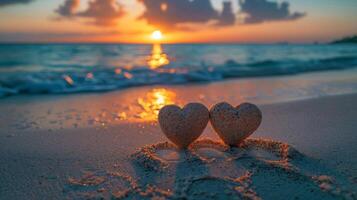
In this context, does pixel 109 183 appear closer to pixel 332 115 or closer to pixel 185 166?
pixel 185 166

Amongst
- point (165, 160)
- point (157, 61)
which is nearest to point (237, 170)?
point (165, 160)

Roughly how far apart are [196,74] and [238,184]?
833cm

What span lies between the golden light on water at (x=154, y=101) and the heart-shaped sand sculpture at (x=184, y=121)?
6.11ft

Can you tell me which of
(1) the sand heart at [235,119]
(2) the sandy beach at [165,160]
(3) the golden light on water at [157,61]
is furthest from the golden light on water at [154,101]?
(3) the golden light on water at [157,61]

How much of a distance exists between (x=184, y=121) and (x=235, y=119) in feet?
1.47

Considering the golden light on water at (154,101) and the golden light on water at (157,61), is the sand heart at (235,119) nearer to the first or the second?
the golden light on water at (154,101)

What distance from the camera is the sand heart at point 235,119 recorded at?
9.62ft

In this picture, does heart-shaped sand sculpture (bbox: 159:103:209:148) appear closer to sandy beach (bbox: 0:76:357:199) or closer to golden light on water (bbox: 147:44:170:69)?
sandy beach (bbox: 0:76:357:199)

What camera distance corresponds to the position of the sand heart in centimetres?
293

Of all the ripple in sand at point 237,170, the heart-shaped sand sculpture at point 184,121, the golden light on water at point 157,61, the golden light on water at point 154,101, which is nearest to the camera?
the ripple in sand at point 237,170

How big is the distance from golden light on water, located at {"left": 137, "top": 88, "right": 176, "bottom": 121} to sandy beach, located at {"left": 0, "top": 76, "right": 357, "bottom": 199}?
111mm

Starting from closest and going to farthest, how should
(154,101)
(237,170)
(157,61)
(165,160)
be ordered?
(237,170), (165,160), (154,101), (157,61)

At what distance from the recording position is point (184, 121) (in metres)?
2.89

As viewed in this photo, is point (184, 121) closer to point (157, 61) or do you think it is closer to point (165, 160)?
point (165, 160)
